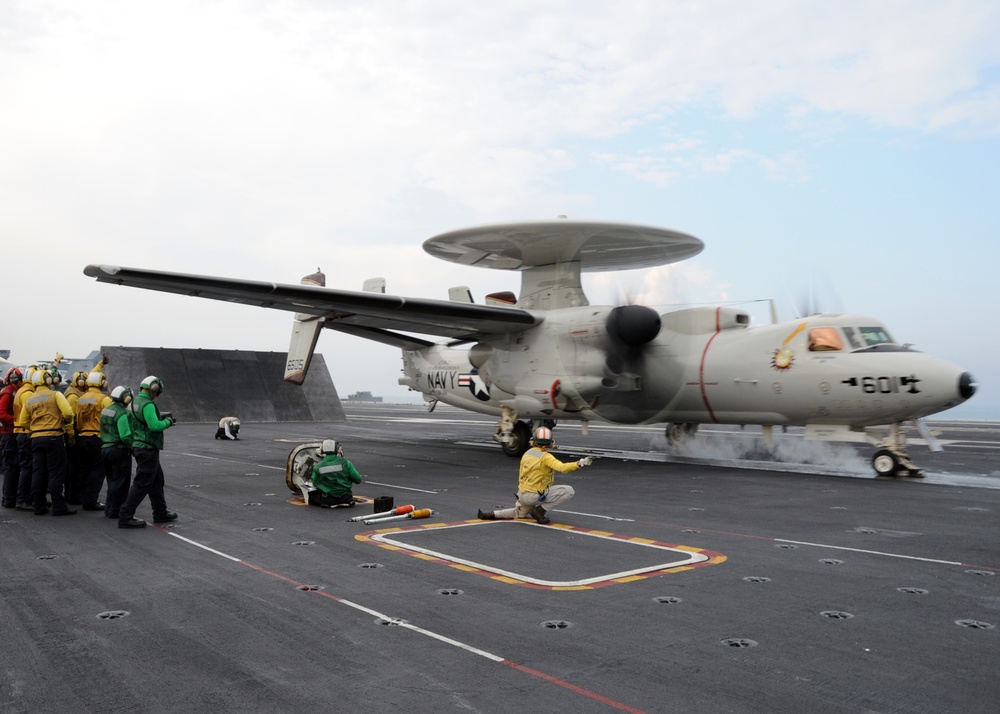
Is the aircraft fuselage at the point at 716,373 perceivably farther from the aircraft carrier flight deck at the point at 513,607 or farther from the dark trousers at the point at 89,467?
the dark trousers at the point at 89,467

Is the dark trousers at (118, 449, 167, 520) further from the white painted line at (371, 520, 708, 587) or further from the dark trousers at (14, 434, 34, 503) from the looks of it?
the white painted line at (371, 520, 708, 587)

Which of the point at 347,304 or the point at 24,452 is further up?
the point at 347,304

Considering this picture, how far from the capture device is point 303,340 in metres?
19.2

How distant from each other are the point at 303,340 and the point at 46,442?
850 cm

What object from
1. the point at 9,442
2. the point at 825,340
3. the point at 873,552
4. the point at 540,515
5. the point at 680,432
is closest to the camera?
the point at 873,552

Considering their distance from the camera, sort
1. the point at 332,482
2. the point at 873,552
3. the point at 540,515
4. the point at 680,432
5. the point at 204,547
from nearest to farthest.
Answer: the point at 873,552 → the point at 204,547 → the point at 540,515 → the point at 332,482 → the point at 680,432

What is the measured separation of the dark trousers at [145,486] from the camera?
32.5 ft

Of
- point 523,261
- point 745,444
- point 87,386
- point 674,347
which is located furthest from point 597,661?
point 745,444

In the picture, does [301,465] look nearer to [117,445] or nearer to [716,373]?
[117,445]

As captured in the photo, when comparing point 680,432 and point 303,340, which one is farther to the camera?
point 680,432

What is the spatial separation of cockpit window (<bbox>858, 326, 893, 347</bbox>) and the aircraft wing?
7867 mm

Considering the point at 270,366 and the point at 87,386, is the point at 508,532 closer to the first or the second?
the point at 87,386

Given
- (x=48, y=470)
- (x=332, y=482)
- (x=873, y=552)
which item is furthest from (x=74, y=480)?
(x=873, y=552)

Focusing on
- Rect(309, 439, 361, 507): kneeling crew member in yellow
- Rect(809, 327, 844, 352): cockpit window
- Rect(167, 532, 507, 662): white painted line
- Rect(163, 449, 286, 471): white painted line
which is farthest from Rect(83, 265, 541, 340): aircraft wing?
Rect(167, 532, 507, 662): white painted line
